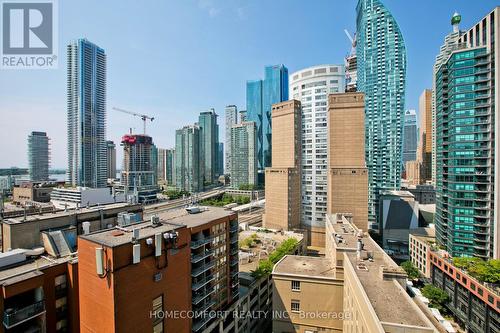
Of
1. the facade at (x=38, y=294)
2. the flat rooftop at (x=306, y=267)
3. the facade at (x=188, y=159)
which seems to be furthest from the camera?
the facade at (x=188, y=159)

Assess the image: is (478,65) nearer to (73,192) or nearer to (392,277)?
(392,277)

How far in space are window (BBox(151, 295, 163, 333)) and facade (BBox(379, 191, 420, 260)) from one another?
2572 inches

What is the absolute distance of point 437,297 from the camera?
40344 millimetres

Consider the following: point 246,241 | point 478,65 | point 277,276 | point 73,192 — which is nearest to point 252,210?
point 246,241

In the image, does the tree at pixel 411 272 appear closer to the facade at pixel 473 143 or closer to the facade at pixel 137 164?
the facade at pixel 473 143

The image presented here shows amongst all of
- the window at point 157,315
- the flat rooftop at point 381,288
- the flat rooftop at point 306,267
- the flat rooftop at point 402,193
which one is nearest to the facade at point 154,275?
the window at point 157,315

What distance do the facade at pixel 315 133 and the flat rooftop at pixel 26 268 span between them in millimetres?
56107

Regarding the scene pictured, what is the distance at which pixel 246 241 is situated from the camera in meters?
48.2

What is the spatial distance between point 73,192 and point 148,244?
83901 mm

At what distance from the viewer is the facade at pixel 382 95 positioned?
8269 cm

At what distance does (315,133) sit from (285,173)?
46.5ft

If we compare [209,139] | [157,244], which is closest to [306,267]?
[157,244]

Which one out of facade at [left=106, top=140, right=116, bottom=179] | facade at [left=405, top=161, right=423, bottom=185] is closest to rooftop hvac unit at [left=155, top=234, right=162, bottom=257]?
facade at [left=405, top=161, right=423, bottom=185]

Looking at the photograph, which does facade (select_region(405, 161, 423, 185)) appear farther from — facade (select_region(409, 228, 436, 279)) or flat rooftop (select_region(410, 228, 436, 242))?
facade (select_region(409, 228, 436, 279))
